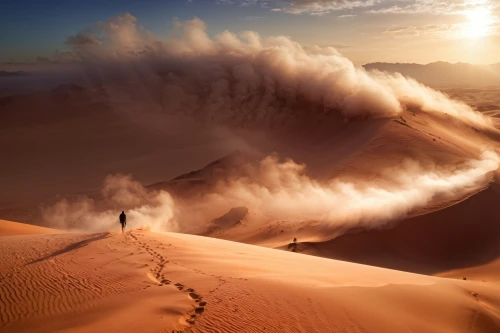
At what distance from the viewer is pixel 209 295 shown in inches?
302

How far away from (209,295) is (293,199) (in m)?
18.2

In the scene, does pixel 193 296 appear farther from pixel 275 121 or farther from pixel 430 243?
pixel 275 121

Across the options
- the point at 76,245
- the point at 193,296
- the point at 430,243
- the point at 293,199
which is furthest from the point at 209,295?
the point at 293,199

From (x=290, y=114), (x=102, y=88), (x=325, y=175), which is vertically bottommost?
(x=325, y=175)

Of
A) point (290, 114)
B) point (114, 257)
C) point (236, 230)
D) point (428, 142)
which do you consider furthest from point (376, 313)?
point (290, 114)

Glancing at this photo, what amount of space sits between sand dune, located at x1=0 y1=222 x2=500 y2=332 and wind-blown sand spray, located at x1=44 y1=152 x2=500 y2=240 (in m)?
8.40

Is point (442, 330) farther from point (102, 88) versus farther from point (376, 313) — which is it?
point (102, 88)

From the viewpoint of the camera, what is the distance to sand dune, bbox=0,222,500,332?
6.70 m

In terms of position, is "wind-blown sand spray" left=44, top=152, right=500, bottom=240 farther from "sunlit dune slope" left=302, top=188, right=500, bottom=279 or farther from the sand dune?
the sand dune

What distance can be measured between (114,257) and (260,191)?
17964mm

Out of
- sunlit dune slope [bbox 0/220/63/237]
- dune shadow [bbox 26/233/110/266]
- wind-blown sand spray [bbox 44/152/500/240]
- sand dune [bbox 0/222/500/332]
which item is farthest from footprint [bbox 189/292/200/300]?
wind-blown sand spray [bbox 44/152/500/240]

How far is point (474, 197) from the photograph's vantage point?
19750 mm

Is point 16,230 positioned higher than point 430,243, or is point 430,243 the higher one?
point 430,243

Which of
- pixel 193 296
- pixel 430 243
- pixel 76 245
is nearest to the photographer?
pixel 193 296
